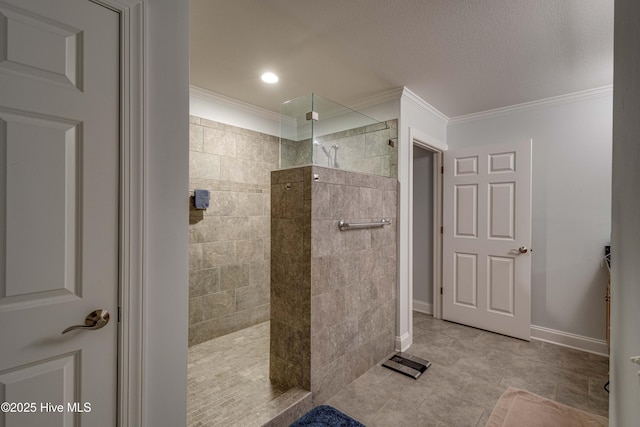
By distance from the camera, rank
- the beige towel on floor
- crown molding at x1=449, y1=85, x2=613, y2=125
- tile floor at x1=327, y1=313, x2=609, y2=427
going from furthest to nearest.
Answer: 1. crown molding at x1=449, y1=85, x2=613, y2=125
2. tile floor at x1=327, y1=313, x2=609, y2=427
3. the beige towel on floor

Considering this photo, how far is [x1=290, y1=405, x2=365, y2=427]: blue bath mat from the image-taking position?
182 cm

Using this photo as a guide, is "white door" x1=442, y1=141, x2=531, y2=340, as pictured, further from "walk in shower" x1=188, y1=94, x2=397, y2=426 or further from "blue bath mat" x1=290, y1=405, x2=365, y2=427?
"blue bath mat" x1=290, y1=405, x2=365, y2=427

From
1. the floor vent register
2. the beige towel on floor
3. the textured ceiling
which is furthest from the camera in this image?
the floor vent register

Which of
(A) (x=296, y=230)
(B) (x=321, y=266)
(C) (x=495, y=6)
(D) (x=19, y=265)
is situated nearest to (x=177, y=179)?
(D) (x=19, y=265)

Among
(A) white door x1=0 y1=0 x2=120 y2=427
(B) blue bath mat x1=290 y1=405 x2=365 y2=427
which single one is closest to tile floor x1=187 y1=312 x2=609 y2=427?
(B) blue bath mat x1=290 y1=405 x2=365 y2=427

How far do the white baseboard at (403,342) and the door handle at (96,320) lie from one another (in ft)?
8.14

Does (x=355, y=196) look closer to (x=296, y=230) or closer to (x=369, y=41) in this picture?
(x=296, y=230)

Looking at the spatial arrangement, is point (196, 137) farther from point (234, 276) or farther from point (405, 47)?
point (405, 47)

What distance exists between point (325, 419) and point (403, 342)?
127 centimetres

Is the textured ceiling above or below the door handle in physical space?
above

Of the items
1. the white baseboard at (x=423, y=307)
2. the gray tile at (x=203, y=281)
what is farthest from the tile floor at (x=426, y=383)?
the white baseboard at (x=423, y=307)

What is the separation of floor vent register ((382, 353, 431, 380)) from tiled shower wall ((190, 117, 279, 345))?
1.57m

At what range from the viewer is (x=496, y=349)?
2.89 metres

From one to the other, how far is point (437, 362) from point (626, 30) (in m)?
2.56
